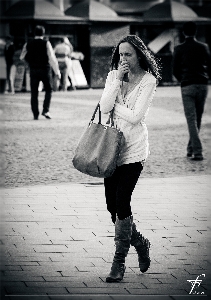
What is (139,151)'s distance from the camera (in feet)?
17.4

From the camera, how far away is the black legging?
5.29 meters

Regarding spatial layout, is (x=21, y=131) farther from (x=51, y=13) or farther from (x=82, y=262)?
(x=51, y=13)

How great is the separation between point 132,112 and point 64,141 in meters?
8.64

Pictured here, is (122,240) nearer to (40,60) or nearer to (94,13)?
(40,60)

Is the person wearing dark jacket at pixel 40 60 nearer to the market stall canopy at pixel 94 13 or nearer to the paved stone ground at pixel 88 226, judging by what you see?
the paved stone ground at pixel 88 226

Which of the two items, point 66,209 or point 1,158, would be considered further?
point 1,158

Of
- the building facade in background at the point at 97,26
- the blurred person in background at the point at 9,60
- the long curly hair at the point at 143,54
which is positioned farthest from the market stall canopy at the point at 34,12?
the long curly hair at the point at 143,54

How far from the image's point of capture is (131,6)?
129ft

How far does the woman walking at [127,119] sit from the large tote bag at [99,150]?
11 centimetres

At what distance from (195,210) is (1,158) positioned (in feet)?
15.4

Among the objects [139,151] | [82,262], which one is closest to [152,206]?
[82,262]

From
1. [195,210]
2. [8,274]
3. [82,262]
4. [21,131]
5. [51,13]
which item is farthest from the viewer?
[51,13]

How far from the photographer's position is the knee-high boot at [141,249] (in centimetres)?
552
